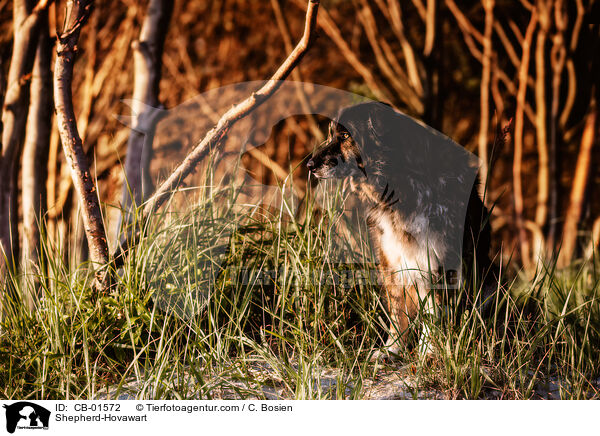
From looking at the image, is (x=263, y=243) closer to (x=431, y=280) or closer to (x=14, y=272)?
(x=431, y=280)

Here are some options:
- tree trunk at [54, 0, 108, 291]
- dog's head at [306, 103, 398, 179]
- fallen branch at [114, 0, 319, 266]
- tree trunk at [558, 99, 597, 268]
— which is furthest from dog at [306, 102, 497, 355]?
tree trunk at [54, 0, 108, 291]

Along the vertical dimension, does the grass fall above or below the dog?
below

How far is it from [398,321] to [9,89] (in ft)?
6.30

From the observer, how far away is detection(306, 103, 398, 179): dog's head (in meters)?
1.65

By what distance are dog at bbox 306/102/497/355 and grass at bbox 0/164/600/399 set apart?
8 centimetres

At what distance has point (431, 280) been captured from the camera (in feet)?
5.40

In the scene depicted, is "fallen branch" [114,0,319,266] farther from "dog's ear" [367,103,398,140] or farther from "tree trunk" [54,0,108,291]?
"dog's ear" [367,103,398,140]

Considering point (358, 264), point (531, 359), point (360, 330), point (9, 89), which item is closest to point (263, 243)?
point (358, 264)

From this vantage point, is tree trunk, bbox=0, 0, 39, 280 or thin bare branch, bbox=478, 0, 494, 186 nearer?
thin bare branch, bbox=478, 0, 494, 186
